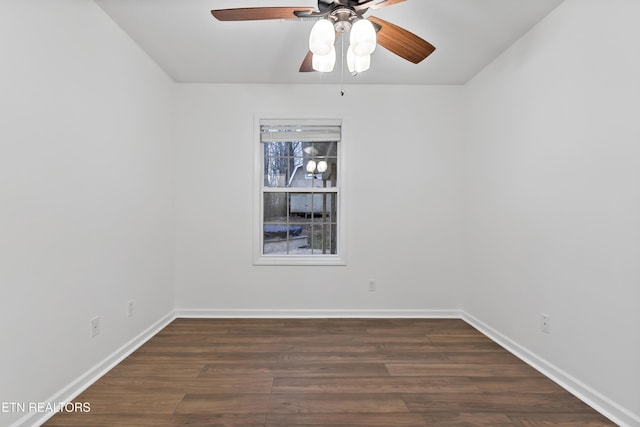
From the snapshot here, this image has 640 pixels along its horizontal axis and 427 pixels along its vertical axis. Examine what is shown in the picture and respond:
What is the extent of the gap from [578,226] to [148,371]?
2.95 m

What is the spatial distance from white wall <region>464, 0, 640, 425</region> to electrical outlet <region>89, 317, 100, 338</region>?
305cm

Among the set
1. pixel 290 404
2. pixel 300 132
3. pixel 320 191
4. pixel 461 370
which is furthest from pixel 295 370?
pixel 300 132

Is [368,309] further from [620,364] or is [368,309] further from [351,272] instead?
[620,364]

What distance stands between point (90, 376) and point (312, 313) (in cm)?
193

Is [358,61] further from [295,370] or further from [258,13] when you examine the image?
[295,370]

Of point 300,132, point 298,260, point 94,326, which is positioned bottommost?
point 94,326

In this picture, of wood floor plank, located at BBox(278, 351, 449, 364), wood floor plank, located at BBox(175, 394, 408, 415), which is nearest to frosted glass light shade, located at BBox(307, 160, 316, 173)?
wood floor plank, located at BBox(278, 351, 449, 364)

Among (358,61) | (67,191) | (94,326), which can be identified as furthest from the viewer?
(94,326)

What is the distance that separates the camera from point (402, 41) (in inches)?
75.6

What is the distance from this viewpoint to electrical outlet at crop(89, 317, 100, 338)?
2.11m

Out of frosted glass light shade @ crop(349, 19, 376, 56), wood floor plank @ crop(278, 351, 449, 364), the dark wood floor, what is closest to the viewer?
frosted glass light shade @ crop(349, 19, 376, 56)

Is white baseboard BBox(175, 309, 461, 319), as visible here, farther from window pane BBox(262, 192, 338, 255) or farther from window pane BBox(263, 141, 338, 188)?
window pane BBox(263, 141, 338, 188)

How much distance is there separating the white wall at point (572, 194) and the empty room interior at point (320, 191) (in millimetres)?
14

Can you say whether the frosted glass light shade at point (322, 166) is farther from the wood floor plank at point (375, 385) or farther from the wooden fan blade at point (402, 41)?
the wood floor plank at point (375, 385)
